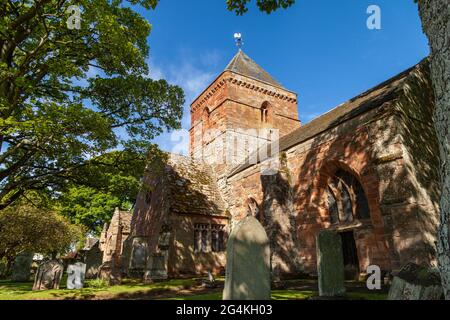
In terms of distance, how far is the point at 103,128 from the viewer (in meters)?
9.94

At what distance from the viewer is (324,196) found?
13.8 m

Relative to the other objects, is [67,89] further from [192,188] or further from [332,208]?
[332,208]

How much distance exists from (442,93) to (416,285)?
2.71 meters

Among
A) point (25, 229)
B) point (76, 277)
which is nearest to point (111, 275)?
point (76, 277)

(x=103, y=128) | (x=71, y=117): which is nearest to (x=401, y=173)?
(x=103, y=128)

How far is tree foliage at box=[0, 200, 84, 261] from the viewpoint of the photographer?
62.6 ft

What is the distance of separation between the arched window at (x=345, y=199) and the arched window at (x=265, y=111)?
1684 centimetres

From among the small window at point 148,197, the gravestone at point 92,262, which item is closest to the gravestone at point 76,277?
the gravestone at point 92,262

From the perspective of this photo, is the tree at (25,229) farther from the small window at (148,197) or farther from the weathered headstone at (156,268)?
the weathered headstone at (156,268)

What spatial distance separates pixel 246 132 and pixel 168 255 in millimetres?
15224

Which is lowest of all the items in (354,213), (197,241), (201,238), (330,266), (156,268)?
(156,268)

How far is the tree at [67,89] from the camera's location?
905 centimetres
